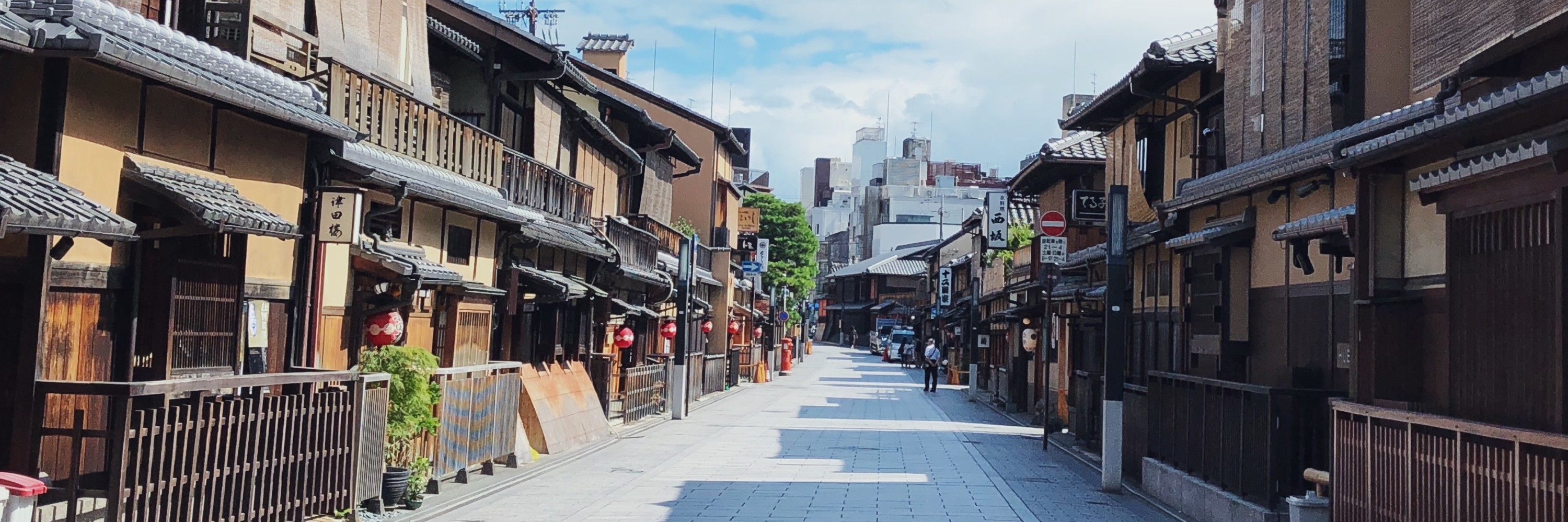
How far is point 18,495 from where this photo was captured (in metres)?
7.19

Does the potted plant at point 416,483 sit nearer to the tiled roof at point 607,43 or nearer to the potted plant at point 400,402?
the potted plant at point 400,402

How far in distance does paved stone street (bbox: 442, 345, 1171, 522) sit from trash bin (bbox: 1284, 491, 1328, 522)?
3.80 metres

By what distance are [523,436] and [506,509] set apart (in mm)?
5304

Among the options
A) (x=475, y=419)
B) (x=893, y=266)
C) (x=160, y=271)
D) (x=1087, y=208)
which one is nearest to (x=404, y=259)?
(x=475, y=419)

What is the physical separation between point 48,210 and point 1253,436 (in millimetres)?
12103

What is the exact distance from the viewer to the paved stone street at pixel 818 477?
16.0 m

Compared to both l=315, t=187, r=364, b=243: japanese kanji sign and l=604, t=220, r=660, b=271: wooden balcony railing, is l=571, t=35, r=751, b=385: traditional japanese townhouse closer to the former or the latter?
l=604, t=220, r=660, b=271: wooden balcony railing

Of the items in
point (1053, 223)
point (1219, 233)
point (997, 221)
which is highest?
point (997, 221)

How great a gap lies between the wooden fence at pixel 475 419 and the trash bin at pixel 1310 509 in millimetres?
10369

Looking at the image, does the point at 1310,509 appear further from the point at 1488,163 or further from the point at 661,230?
the point at 661,230

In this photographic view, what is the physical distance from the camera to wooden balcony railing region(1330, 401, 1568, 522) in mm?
7961

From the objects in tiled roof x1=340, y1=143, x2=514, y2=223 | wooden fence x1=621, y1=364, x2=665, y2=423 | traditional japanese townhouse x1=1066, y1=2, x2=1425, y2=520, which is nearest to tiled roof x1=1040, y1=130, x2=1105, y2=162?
traditional japanese townhouse x1=1066, y1=2, x2=1425, y2=520

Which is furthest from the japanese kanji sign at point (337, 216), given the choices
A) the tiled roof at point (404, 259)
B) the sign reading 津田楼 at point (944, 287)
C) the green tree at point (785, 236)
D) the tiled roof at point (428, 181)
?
the green tree at point (785, 236)

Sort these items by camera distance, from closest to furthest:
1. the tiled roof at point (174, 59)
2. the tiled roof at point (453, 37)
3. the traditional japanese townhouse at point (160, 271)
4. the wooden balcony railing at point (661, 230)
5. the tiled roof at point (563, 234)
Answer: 1. the tiled roof at point (174, 59)
2. the traditional japanese townhouse at point (160, 271)
3. the tiled roof at point (453, 37)
4. the tiled roof at point (563, 234)
5. the wooden balcony railing at point (661, 230)
